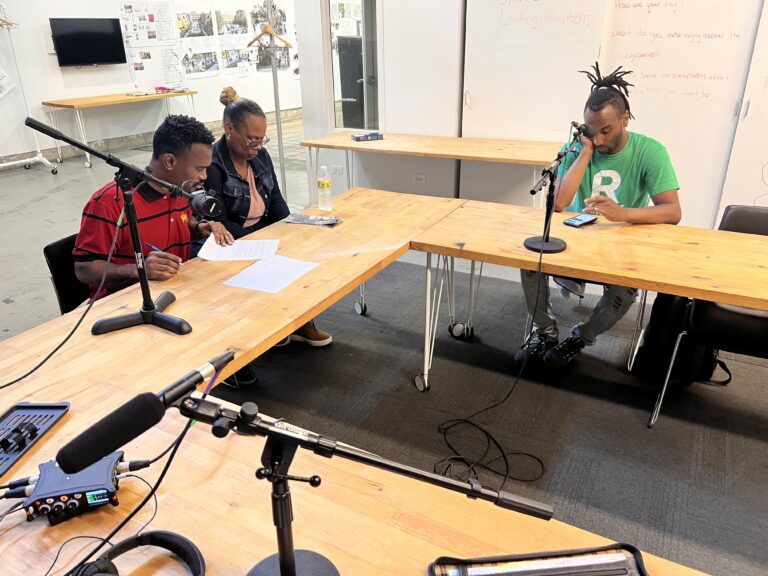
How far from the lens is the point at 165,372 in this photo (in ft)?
4.13

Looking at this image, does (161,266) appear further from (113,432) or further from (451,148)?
(451,148)

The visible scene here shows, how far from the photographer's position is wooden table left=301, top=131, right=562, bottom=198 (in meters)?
3.38

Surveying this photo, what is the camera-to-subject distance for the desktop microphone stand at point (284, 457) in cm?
64

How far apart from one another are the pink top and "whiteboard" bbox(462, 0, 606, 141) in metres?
2.12

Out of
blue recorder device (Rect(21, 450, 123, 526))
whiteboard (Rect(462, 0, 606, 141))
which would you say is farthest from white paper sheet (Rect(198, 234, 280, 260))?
whiteboard (Rect(462, 0, 606, 141))

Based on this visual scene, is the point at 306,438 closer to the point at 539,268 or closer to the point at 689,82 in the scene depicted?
the point at 539,268

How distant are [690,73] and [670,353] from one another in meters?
1.99

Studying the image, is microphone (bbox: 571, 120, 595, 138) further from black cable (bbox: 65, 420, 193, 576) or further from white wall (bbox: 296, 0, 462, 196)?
white wall (bbox: 296, 0, 462, 196)

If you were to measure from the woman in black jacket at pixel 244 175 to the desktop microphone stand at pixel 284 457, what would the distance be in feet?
5.96

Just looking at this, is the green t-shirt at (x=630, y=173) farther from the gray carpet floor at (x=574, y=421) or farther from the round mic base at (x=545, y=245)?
the gray carpet floor at (x=574, y=421)

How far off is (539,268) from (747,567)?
1.08 metres

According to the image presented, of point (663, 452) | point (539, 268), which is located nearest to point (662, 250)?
point (539, 268)

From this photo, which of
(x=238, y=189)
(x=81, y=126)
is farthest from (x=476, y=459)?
(x=81, y=126)

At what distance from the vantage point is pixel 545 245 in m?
1.97
